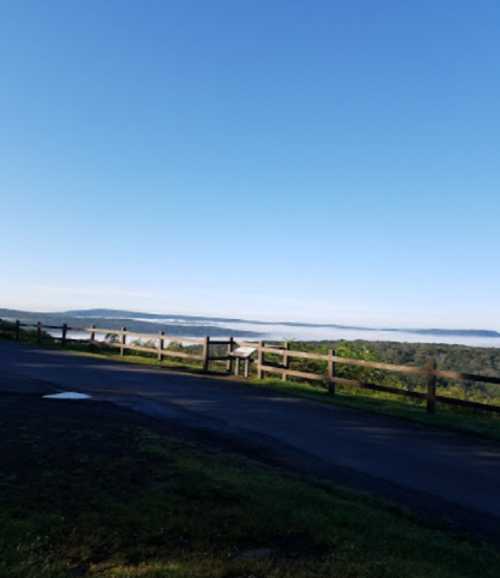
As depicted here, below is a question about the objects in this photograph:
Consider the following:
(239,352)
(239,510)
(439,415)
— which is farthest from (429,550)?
(239,352)

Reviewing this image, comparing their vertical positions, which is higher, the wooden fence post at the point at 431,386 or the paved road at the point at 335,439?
the wooden fence post at the point at 431,386

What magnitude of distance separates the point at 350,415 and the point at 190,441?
5448 mm

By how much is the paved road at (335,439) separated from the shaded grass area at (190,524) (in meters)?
0.95

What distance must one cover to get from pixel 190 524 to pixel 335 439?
5380 millimetres

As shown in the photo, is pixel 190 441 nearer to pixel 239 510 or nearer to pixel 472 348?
pixel 239 510

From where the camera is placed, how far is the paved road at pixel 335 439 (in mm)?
7289

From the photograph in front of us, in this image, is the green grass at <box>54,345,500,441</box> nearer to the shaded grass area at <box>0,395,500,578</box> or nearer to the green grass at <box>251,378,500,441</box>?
the green grass at <box>251,378,500,441</box>

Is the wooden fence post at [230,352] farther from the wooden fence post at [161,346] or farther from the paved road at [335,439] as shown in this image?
the paved road at [335,439]

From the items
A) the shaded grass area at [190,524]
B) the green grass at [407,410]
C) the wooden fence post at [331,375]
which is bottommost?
the shaded grass area at [190,524]

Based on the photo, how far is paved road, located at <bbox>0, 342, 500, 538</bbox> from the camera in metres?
7.29

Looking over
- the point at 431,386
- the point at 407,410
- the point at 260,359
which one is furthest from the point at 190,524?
the point at 260,359

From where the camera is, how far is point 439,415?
1395cm

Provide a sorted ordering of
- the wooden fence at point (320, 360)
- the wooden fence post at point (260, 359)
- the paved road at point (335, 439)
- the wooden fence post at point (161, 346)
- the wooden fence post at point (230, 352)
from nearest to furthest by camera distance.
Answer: the paved road at point (335, 439), the wooden fence at point (320, 360), the wooden fence post at point (260, 359), the wooden fence post at point (230, 352), the wooden fence post at point (161, 346)

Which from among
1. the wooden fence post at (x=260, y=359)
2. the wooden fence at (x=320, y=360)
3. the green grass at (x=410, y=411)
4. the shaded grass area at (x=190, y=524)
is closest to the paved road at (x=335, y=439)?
the green grass at (x=410, y=411)
